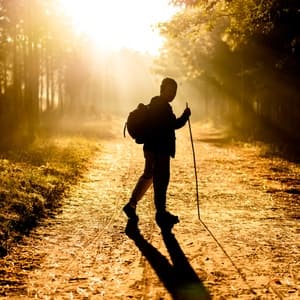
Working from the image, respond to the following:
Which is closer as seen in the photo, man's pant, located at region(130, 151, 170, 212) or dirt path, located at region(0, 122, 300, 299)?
dirt path, located at region(0, 122, 300, 299)

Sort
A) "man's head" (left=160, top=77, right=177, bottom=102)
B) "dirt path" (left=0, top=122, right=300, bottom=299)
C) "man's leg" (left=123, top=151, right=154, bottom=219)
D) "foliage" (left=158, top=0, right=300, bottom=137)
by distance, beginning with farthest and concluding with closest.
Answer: "foliage" (left=158, top=0, right=300, bottom=137) < "man's leg" (left=123, top=151, right=154, bottom=219) < "man's head" (left=160, top=77, right=177, bottom=102) < "dirt path" (left=0, top=122, right=300, bottom=299)

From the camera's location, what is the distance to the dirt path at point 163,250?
5508 mm

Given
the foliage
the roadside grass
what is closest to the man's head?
the roadside grass

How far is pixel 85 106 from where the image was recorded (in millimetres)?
67812

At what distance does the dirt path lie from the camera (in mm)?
5508

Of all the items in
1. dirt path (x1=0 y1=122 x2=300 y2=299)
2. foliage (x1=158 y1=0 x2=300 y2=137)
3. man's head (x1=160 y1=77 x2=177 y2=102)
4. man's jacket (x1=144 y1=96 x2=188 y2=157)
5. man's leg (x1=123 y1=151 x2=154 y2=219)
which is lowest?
dirt path (x1=0 y1=122 x2=300 y2=299)

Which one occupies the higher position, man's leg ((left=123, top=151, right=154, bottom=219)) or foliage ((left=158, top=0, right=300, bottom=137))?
foliage ((left=158, top=0, right=300, bottom=137))

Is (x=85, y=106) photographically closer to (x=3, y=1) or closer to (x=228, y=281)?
(x=3, y=1)

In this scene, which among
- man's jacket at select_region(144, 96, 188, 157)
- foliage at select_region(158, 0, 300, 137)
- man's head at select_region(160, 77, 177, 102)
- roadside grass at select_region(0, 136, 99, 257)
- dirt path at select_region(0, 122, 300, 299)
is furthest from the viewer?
foliage at select_region(158, 0, 300, 137)

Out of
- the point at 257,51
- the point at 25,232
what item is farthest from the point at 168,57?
the point at 25,232

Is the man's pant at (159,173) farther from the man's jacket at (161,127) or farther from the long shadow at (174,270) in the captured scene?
the long shadow at (174,270)

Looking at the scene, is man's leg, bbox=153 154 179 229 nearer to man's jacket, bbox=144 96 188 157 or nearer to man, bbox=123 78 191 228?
man, bbox=123 78 191 228

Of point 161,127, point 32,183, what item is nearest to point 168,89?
point 161,127

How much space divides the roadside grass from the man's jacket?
2.16 m
